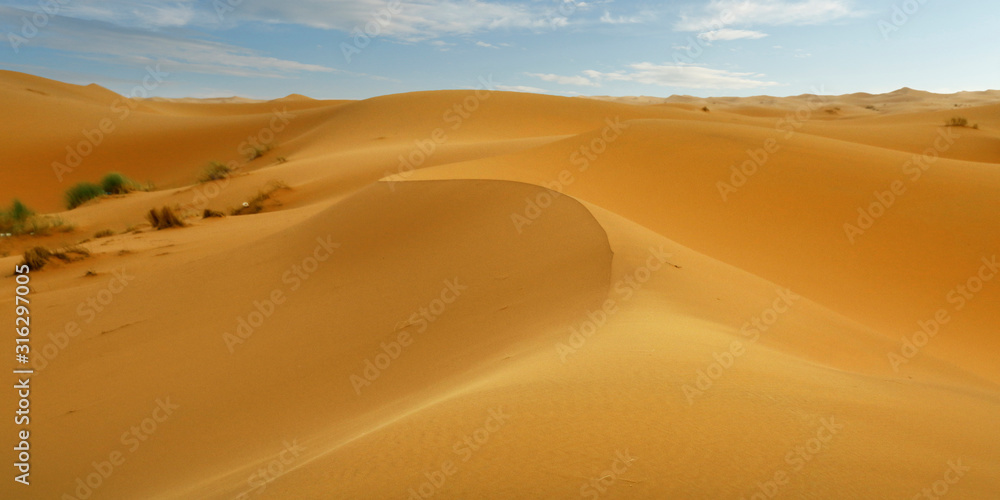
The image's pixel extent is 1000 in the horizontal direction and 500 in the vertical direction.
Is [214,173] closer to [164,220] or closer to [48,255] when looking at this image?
[164,220]

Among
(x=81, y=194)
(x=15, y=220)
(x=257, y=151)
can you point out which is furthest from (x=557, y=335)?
(x=257, y=151)

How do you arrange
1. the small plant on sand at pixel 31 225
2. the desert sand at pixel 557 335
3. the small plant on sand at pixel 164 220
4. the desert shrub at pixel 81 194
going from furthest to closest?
the desert shrub at pixel 81 194, the small plant on sand at pixel 31 225, the small plant on sand at pixel 164 220, the desert sand at pixel 557 335

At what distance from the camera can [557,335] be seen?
3541 millimetres

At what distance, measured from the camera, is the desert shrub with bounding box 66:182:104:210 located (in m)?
15.2

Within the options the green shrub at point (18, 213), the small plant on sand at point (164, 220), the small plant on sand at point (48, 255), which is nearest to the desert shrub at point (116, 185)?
the green shrub at point (18, 213)

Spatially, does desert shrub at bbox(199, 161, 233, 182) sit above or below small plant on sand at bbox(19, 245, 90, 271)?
above

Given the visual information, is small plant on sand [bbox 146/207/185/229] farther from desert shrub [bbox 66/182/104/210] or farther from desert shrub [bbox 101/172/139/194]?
desert shrub [bbox 101/172/139/194]

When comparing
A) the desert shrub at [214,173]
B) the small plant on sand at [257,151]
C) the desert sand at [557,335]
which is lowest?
the desert sand at [557,335]

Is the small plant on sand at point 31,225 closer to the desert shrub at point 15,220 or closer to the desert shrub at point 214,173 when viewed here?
the desert shrub at point 15,220

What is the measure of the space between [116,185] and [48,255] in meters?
9.41

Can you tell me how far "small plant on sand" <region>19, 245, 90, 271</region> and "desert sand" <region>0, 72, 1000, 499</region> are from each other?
0.67 feet

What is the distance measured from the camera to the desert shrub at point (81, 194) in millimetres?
15180

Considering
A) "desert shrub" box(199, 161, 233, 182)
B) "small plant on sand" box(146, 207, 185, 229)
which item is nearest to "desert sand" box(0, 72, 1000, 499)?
"small plant on sand" box(146, 207, 185, 229)

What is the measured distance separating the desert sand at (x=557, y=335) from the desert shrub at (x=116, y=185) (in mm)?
5221
